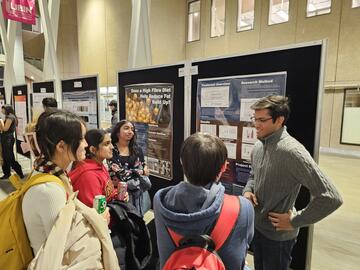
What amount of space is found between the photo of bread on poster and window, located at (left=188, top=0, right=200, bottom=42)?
362 inches

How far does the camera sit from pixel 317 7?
8.27 meters

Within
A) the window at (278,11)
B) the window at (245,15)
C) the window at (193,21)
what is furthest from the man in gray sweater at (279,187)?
the window at (193,21)

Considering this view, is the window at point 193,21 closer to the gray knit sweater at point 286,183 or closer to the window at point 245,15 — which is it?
the window at point 245,15

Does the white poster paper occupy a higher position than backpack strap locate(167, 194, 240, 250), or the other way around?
the white poster paper

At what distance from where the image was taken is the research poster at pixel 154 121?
7.88 ft

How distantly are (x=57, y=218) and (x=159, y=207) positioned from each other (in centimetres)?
39

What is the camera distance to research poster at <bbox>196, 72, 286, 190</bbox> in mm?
1715

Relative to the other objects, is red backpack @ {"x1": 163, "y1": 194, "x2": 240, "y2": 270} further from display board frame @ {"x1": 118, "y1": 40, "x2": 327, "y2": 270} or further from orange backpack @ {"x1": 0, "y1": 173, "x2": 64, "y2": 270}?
display board frame @ {"x1": 118, "y1": 40, "x2": 327, "y2": 270}

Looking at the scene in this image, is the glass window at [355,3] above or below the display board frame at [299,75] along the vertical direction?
above

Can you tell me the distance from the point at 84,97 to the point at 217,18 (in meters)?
Answer: 8.99

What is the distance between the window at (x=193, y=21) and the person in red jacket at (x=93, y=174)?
10.2 meters

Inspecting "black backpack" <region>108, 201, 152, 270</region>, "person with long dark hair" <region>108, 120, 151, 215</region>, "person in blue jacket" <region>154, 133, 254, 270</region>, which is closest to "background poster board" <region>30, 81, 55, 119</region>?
"person with long dark hair" <region>108, 120, 151, 215</region>

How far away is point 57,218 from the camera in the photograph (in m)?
0.98

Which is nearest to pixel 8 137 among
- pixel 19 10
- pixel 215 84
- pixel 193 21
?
pixel 19 10
